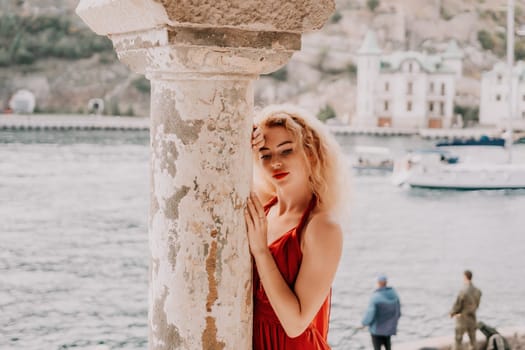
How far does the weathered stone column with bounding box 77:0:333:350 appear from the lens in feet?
3.57

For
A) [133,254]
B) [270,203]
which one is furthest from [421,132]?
[270,203]

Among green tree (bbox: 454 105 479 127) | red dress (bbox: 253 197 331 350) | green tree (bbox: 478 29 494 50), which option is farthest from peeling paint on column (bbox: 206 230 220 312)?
green tree (bbox: 478 29 494 50)

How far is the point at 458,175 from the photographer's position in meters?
26.0

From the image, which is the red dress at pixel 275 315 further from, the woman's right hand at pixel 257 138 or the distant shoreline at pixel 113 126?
the distant shoreline at pixel 113 126

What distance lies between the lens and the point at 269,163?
1.26 metres

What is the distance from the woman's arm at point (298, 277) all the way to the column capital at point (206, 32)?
24 cm

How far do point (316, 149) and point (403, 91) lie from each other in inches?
1557

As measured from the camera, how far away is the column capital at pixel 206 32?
1.03 metres

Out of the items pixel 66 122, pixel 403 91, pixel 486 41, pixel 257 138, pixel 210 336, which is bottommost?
pixel 210 336

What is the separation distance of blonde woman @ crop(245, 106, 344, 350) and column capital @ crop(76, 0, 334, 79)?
0.14 metres

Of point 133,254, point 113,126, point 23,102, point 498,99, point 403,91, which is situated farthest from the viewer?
point 23,102

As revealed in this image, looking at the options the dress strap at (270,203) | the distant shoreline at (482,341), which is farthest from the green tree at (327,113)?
the dress strap at (270,203)

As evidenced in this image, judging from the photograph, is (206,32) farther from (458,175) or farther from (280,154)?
(458,175)

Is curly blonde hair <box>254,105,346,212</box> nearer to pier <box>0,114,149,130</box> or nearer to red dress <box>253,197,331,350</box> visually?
red dress <box>253,197,331,350</box>
